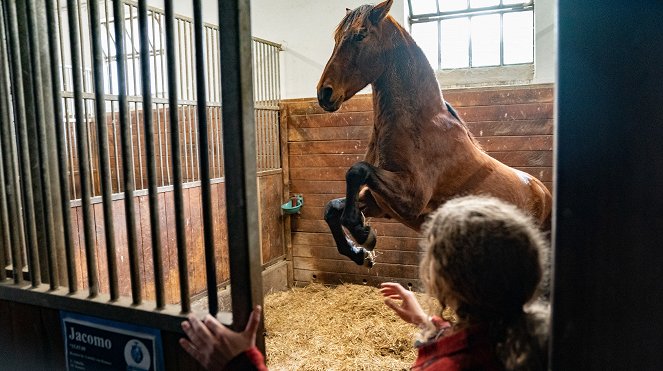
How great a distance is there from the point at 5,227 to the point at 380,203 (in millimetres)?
1399

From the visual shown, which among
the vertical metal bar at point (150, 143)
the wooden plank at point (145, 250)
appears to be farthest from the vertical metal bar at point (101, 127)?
the wooden plank at point (145, 250)

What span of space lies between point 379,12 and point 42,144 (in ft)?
4.70

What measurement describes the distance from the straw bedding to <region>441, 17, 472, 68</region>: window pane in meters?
2.26

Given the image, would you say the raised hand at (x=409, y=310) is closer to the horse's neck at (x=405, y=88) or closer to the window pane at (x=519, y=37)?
the horse's neck at (x=405, y=88)

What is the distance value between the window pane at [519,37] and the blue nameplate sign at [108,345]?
4.18m

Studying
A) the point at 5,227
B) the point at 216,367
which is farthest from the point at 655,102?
the point at 5,227

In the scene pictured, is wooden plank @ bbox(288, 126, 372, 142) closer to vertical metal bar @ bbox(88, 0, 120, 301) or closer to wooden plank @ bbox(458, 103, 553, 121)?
wooden plank @ bbox(458, 103, 553, 121)

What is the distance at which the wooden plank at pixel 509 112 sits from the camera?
366cm

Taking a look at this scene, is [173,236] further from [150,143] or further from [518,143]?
[518,143]

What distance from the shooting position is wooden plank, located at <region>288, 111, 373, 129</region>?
13.7 ft

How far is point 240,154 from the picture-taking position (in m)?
0.85

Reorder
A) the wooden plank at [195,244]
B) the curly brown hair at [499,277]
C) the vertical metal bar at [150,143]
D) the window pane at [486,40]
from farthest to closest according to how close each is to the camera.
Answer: the window pane at [486,40] → the wooden plank at [195,244] → the vertical metal bar at [150,143] → the curly brown hair at [499,277]

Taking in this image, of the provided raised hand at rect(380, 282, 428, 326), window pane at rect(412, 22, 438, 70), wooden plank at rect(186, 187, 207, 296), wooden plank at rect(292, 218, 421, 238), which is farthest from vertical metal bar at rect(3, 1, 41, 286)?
window pane at rect(412, 22, 438, 70)

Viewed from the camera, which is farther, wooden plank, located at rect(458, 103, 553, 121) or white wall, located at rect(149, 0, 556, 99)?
white wall, located at rect(149, 0, 556, 99)
